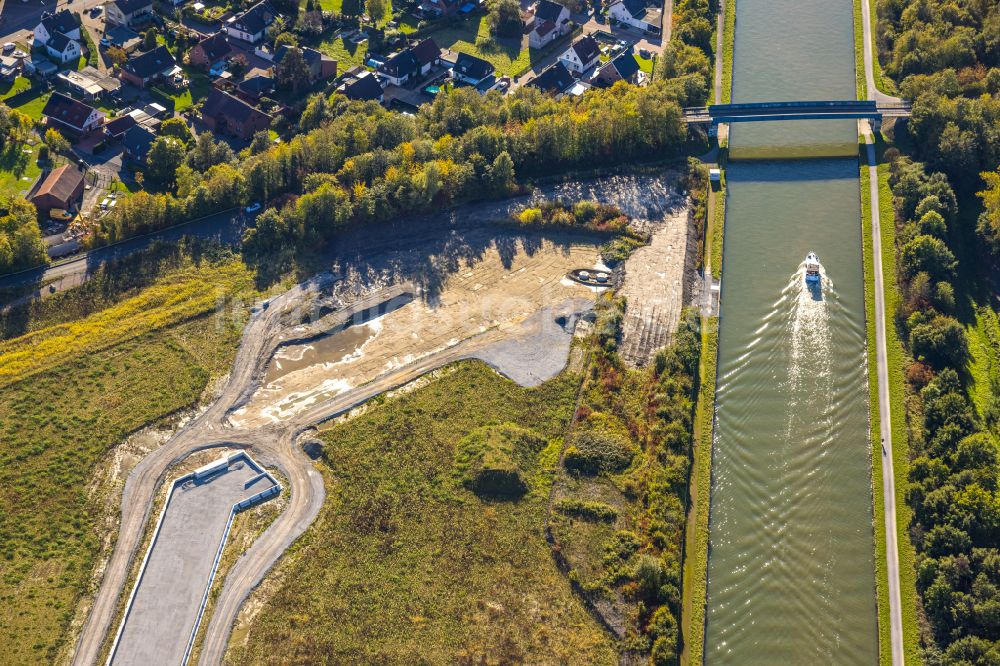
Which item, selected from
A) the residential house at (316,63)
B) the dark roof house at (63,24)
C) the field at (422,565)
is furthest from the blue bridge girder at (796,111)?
the dark roof house at (63,24)

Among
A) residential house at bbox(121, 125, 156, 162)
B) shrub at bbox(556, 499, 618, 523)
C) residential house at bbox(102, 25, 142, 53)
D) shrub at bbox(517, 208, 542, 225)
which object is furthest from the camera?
residential house at bbox(102, 25, 142, 53)

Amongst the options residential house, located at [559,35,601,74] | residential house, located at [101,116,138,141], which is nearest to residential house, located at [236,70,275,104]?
residential house, located at [101,116,138,141]

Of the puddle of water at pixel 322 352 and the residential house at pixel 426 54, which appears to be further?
the residential house at pixel 426 54

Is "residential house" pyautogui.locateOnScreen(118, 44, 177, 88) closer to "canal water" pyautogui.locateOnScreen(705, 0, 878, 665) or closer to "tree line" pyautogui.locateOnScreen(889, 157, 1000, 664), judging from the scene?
"canal water" pyautogui.locateOnScreen(705, 0, 878, 665)

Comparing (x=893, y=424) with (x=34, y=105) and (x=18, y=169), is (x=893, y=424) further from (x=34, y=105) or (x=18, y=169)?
(x=34, y=105)

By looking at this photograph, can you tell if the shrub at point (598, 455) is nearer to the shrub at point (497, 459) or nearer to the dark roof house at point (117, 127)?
the shrub at point (497, 459)

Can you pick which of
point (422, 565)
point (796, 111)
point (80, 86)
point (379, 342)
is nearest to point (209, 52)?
point (80, 86)
